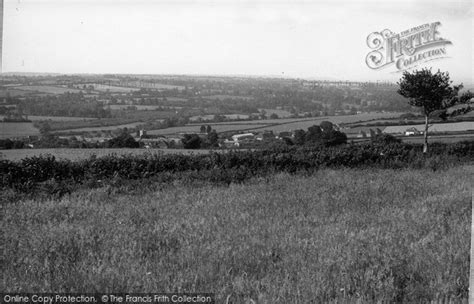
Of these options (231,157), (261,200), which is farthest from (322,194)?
(231,157)

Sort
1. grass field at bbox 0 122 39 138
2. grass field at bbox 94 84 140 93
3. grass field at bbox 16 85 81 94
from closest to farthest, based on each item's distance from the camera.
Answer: grass field at bbox 16 85 81 94
grass field at bbox 94 84 140 93
grass field at bbox 0 122 39 138

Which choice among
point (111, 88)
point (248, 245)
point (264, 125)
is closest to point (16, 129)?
point (111, 88)

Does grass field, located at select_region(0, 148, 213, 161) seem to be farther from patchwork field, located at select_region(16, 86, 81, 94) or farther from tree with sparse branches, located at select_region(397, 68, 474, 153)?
tree with sparse branches, located at select_region(397, 68, 474, 153)

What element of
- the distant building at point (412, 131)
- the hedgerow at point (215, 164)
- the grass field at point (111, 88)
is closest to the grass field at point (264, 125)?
the grass field at point (111, 88)

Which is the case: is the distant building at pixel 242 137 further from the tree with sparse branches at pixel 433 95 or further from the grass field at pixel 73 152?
the tree with sparse branches at pixel 433 95

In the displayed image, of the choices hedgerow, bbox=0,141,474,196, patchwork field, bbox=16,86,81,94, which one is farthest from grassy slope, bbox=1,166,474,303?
hedgerow, bbox=0,141,474,196

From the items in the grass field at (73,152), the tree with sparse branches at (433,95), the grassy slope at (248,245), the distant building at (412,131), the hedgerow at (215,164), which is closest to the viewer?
the grassy slope at (248,245)
